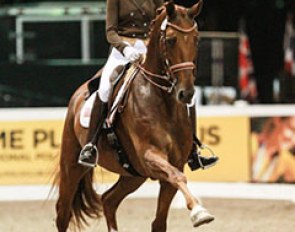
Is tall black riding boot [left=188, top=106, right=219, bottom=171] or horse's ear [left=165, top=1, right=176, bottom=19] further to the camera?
tall black riding boot [left=188, top=106, right=219, bottom=171]

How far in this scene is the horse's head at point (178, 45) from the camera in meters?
6.93

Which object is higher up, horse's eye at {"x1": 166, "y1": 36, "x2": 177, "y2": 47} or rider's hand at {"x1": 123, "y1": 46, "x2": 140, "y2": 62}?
horse's eye at {"x1": 166, "y1": 36, "x2": 177, "y2": 47}

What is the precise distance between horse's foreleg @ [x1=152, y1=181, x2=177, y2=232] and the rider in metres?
0.87

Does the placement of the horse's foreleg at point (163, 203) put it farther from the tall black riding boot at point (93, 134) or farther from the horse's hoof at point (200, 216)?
the horse's hoof at point (200, 216)

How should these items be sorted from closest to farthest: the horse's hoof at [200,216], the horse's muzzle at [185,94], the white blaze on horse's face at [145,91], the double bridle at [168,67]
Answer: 1. the horse's hoof at [200,216]
2. the horse's muzzle at [185,94]
3. the double bridle at [168,67]
4. the white blaze on horse's face at [145,91]

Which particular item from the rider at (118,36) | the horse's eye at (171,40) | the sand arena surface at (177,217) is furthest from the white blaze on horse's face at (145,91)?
the sand arena surface at (177,217)

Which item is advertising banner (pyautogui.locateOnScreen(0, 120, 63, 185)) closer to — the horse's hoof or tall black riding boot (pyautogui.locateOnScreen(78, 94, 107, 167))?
tall black riding boot (pyautogui.locateOnScreen(78, 94, 107, 167))

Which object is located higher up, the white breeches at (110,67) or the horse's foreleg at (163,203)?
the white breeches at (110,67)

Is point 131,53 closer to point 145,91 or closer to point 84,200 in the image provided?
point 145,91

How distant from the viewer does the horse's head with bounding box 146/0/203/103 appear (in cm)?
693

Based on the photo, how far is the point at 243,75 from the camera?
69.0 ft

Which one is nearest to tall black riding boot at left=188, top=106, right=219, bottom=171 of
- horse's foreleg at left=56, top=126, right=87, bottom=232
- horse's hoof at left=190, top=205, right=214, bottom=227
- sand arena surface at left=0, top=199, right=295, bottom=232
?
horse's hoof at left=190, top=205, right=214, bottom=227

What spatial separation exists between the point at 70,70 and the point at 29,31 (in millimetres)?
1187

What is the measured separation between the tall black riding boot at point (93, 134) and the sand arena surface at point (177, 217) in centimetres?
228
